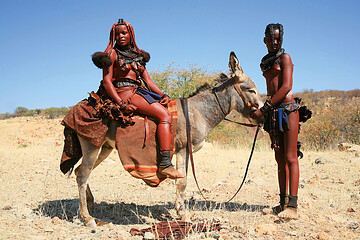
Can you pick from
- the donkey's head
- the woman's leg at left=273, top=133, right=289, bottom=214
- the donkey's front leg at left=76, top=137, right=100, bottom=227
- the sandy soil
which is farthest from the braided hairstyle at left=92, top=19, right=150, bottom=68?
the woman's leg at left=273, top=133, right=289, bottom=214

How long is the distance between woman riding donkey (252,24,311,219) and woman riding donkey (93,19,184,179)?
1.50 meters

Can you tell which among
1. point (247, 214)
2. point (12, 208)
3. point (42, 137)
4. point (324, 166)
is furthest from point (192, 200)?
point (42, 137)

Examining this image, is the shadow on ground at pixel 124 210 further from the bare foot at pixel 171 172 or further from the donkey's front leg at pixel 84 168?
the bare foot at pixel 171 172

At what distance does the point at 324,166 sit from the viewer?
26.9ft

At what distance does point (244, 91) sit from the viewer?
4.87 m

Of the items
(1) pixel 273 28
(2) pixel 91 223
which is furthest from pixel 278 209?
(2) pixel 91 223

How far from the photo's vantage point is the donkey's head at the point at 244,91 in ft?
15.8

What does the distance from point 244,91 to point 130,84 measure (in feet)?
6.07

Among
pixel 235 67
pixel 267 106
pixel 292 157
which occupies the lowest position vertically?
pixel 292 157

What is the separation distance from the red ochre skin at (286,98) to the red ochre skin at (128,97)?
145 cm

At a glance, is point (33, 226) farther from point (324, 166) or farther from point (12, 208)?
point (324, 166)

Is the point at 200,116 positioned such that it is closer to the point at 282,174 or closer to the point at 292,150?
the point at 292,150

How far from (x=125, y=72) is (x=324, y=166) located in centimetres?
633

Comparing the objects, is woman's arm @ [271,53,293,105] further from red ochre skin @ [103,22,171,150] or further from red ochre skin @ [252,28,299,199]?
red ochre skin @ [103,22,171,150]
